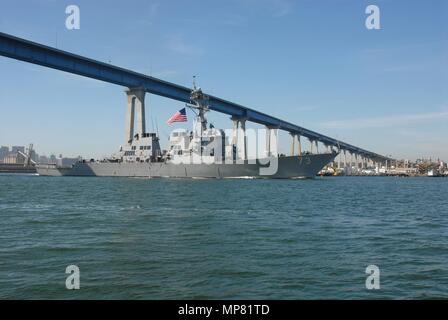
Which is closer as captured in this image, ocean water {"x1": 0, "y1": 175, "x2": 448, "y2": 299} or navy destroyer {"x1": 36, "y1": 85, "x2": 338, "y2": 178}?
ocean water {"x1": 0, "y1": 175, "x2": 448, "y2": 299}

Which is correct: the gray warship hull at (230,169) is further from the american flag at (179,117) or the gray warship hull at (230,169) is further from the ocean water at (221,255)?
the ocean water at (221,255)

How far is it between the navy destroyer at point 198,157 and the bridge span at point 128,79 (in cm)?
138

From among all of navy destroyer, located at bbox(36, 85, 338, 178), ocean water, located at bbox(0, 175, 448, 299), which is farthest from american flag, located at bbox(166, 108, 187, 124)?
ocean water, located at bbox(0, 175, 448, 299)

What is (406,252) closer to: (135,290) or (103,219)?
(135,290)

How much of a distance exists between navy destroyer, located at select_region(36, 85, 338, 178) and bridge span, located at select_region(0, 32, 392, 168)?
4.51 ft

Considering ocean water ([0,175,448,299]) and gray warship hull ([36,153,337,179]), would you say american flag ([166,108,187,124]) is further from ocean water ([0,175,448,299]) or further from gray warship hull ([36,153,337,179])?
ocean water ([0,175,448,299])

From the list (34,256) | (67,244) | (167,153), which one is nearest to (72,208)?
(67,244)

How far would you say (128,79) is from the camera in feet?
247

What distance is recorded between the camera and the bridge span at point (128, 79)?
184 ft

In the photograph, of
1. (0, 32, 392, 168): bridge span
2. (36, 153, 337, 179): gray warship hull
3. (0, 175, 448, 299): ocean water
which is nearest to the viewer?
(0, 175, 448, 299): ocean water

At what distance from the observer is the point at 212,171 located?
240 ft

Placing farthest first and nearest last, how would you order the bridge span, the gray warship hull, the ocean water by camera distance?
the gray warship hull → the bridge span → the ocean water

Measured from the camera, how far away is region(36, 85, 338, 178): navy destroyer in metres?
73.3
